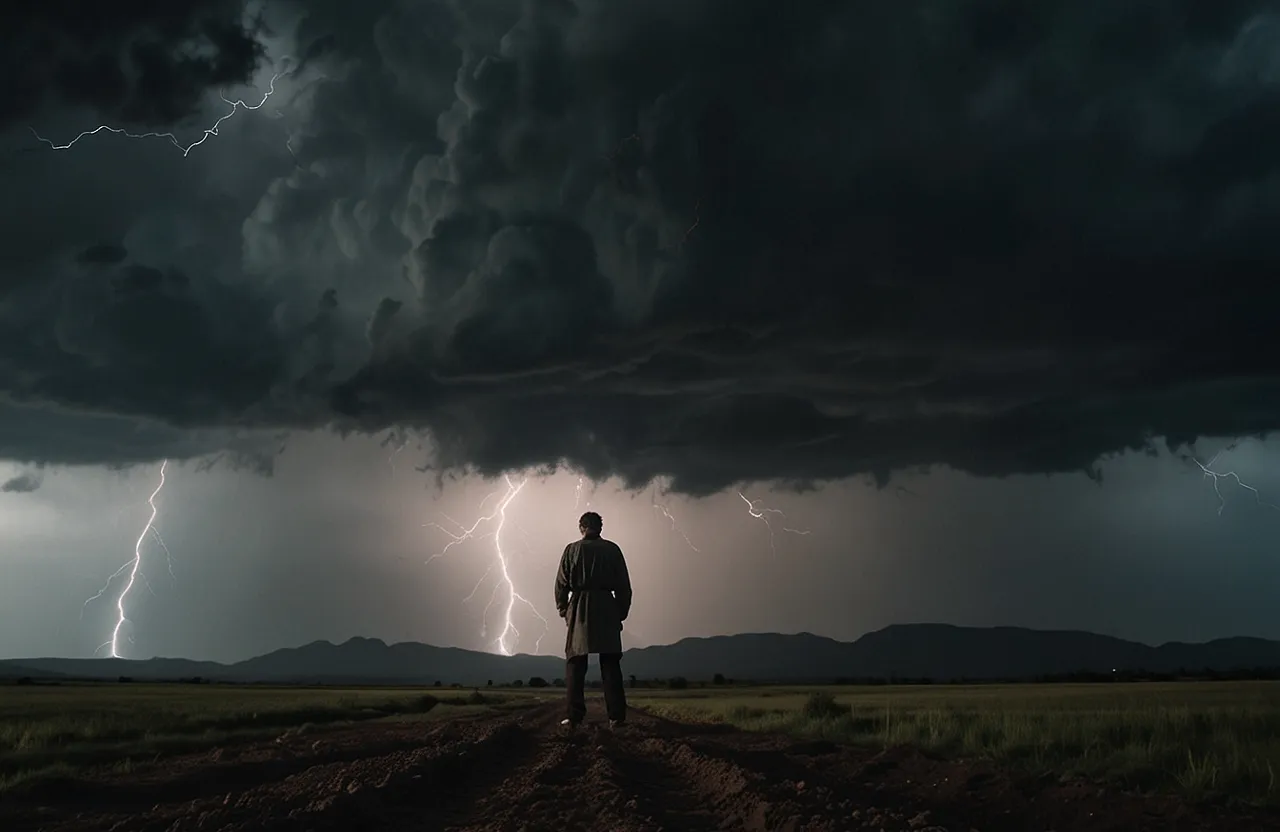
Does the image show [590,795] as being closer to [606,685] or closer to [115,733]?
[606,685]

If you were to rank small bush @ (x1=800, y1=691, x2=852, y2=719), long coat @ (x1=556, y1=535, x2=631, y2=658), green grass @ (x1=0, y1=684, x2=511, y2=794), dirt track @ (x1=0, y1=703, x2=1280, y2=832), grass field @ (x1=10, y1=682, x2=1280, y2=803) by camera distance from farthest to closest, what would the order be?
1. small bush @ (x1=800, y1=691, x2=852, y2=719)
2. long coat @ (x1=556, y1=535, x2=631, y2=658)
3. green grass @ (x1=0, y1=684, x2=511, y2=794)
4. grass field @ (x1=10, y1=682, x2=1280, y2=803)
5. dirt track @ (x1=0, y1=703, x2=1280, y2=832)

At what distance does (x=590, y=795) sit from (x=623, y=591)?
23.9ft

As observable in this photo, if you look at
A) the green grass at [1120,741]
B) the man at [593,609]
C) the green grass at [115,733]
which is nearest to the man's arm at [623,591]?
the man at [593,609]

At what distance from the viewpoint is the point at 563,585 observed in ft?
45.4

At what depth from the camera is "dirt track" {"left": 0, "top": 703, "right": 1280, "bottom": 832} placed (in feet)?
17.7

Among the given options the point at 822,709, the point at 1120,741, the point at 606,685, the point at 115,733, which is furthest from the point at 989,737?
the point at 115,733

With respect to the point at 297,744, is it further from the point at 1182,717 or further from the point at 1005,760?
the point at 1182,717

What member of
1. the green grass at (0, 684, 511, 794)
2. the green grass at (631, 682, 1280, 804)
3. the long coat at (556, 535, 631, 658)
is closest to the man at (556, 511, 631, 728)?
the long coat at (556, 535, 631, 658)

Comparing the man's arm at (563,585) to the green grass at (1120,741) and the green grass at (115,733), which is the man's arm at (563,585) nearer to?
the green grass at (1120,741)

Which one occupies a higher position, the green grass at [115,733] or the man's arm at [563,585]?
the man's arm at [563,585]

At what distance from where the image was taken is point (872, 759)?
8.62m

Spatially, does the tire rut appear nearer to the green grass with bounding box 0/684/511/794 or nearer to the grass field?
the green grass with bounding box 0/684/511/794

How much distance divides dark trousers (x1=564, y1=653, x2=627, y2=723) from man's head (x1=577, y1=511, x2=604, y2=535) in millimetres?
1646

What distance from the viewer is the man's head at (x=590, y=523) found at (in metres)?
13.7
